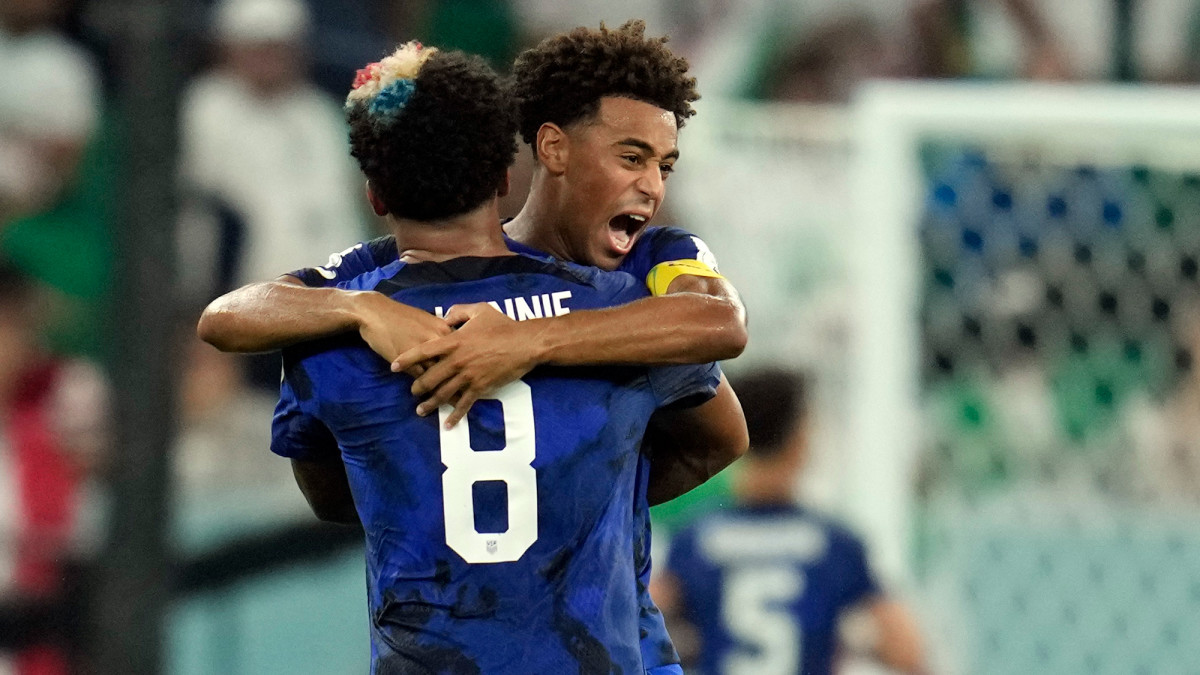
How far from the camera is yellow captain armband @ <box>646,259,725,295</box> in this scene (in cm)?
230

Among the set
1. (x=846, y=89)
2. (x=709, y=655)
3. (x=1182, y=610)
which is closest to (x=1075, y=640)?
(x=1182, y=610)

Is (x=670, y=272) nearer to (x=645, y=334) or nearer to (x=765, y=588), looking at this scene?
(x=645, y=334)

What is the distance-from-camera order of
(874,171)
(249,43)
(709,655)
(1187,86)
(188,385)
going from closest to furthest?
(874,171) < (709,655) < (188,385) < (249,43) < (1187,86)

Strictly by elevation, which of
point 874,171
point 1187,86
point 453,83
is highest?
point 1187,86

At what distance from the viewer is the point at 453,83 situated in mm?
2129

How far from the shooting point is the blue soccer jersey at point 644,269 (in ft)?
7.71

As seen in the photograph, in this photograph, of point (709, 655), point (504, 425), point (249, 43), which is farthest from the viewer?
point (249, 43)

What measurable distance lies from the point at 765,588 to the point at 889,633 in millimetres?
405

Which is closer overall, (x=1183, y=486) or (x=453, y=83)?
(x=453, y=83)

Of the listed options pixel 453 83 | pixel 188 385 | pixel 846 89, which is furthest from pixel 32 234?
pixel 453 83

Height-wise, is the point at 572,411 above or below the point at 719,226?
below

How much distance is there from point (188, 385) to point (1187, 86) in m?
4.25

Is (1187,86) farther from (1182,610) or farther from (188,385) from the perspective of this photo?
(188,385)

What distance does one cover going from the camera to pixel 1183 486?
5133mm
